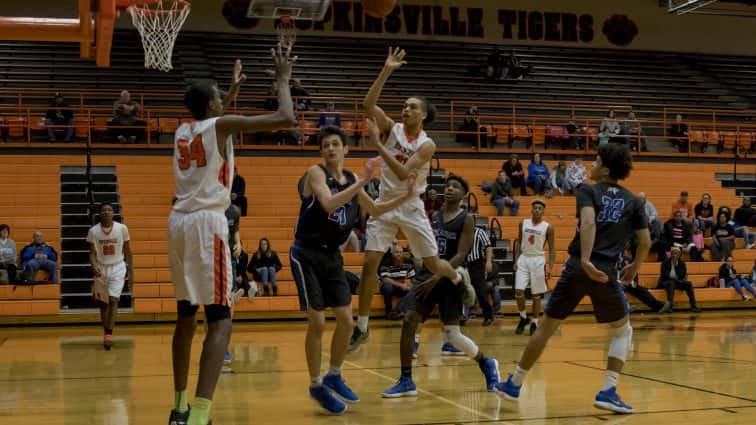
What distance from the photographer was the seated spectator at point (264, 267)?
577 inches

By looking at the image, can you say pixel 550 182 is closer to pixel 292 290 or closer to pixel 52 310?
pixel 292 290

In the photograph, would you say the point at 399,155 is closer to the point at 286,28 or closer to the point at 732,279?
the point at 732,279

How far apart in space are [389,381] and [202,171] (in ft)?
10.4

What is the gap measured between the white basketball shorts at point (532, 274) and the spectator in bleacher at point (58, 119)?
1136 cm

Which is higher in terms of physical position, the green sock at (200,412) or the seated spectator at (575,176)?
the seated spectator at (575,176)

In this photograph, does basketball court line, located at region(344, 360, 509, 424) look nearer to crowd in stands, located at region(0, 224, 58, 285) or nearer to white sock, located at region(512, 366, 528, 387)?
white sock, located at region(512, 366, 528, 387)

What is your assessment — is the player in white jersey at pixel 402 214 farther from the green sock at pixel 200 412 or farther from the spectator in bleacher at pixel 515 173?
the spectator in bleacher at pixel 515 173

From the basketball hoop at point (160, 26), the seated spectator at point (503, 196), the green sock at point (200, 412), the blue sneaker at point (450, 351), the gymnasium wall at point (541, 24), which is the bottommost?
the blue sneaker at point (450, 351)

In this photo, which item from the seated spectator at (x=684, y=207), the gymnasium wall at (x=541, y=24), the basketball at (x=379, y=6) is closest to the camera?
the basketball at (x=379, y=6)

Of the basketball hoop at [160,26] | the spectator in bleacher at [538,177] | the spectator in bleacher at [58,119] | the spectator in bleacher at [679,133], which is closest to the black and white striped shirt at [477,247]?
the basketball hoop at [160,26]

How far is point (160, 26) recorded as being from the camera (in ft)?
39.9

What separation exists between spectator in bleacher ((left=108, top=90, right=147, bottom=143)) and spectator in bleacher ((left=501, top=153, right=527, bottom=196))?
27.1 feet

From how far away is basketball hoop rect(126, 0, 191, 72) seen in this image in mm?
11945

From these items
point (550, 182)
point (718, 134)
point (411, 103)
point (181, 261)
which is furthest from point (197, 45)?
point (181, 261)
